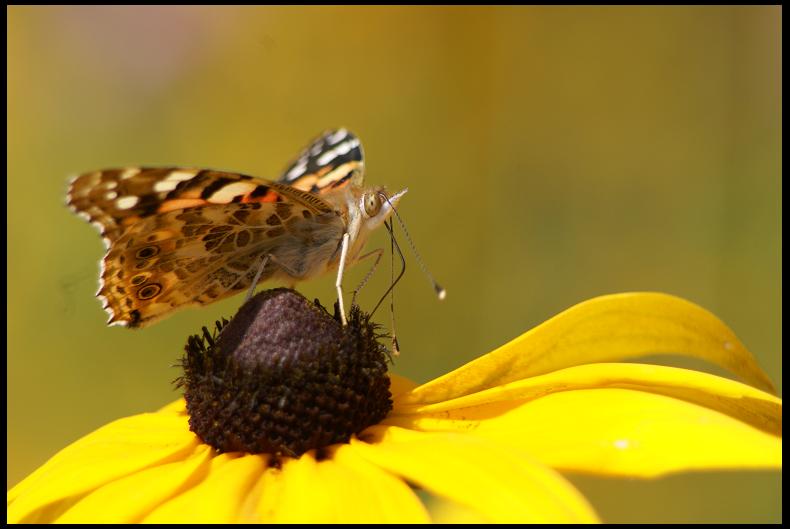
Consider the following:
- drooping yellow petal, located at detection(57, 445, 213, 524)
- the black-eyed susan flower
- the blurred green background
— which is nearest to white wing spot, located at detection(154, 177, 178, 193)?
the black-eyed susan flower

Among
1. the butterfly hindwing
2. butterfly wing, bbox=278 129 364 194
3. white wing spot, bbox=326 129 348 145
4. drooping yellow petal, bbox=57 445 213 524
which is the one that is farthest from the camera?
white wing spot, bbox=326 129 348 145

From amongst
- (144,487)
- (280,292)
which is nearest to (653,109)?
(280,292)

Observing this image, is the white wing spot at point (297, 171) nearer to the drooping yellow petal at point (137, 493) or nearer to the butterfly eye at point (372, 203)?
the butterfly eye at point (372, 203)

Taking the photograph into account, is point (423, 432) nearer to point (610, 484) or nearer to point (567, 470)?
point (567, 470)

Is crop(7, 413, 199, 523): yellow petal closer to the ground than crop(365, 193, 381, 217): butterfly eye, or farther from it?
closer to the ground

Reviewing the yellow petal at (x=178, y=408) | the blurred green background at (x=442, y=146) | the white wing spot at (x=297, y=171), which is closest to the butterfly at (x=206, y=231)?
the yellow petal at (x=178, y=408)

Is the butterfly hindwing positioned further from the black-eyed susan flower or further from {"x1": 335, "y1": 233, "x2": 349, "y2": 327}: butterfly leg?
the black-eyed susan flower
